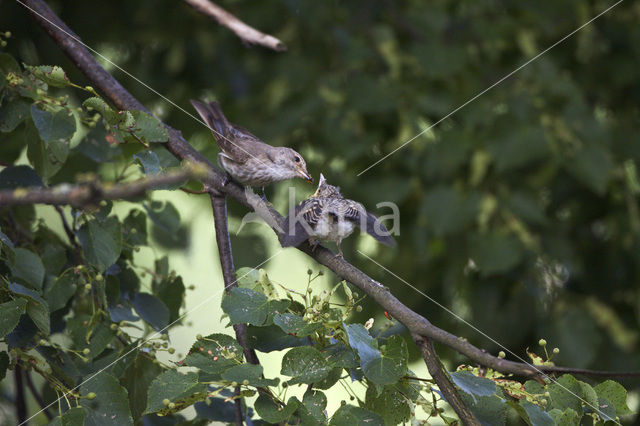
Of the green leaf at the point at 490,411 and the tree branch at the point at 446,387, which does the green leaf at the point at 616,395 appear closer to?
the green leaf at the point at 490,411

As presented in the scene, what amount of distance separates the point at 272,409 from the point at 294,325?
0.16 metres

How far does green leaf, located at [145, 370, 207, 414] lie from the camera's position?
127cm

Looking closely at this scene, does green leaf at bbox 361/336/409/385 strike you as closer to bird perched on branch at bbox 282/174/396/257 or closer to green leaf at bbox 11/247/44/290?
bird perched on branch at bbox 282/174/396/257

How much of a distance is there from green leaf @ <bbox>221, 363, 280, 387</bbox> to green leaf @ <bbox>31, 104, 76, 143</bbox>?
69 cm

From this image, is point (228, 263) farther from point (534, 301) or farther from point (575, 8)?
point (575, 8)

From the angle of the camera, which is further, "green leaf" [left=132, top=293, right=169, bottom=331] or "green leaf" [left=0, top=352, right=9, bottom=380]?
"green leaf" [left=132, top=293, right=169, bottom=331]

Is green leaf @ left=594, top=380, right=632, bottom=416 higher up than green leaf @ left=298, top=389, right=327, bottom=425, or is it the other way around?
green leaf @ left=298, top=389, right=327, bottom=425

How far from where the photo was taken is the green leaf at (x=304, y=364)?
124 cm

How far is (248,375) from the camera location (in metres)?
1.23

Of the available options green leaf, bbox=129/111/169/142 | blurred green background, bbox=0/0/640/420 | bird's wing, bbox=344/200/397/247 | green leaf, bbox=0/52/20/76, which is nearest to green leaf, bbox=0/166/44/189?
green leaf, bbox=0/52/20/76

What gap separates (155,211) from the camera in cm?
204

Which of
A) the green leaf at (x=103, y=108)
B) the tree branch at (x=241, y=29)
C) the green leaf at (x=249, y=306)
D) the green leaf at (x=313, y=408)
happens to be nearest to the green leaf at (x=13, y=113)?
the green leaf at (x=103, y=108)

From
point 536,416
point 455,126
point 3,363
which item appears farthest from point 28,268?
point 455,126

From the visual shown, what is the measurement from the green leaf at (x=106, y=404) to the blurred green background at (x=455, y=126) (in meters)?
1.42
